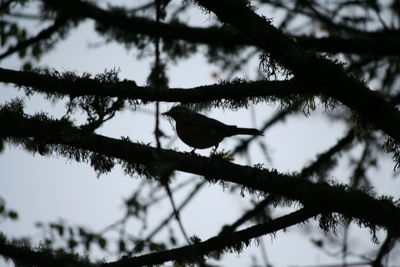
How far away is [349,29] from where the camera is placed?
23.4 feet

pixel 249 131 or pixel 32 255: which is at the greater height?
pixel 249 131

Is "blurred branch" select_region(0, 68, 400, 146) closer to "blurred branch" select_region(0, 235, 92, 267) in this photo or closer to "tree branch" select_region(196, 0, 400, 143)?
"tree branch" select_region(196, 0, 400, 143)

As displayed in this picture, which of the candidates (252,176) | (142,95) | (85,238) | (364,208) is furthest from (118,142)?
(85,238)

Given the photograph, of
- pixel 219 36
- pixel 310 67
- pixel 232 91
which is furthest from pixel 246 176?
pixel 219 36

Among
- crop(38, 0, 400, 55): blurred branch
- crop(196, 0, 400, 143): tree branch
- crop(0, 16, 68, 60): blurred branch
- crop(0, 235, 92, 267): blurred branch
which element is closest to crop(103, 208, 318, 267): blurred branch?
crop(0, 235, 92, 267): blurred branch

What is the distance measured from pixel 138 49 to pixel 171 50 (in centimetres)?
85

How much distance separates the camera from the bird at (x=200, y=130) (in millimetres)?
6387

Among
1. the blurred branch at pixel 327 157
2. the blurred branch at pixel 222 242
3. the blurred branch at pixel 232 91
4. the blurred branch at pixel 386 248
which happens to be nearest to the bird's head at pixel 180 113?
the blurred branch at pixel 327 157

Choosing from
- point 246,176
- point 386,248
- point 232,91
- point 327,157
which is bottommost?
point 386,248

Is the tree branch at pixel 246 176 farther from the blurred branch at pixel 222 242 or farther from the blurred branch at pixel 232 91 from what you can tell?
the blurred branch at pixel 232 91

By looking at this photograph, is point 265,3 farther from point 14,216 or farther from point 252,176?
point 14,216

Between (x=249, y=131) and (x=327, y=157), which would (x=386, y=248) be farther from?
(x=327, y=157)

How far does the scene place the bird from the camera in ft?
21.0

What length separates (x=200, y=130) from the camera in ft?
22.0
